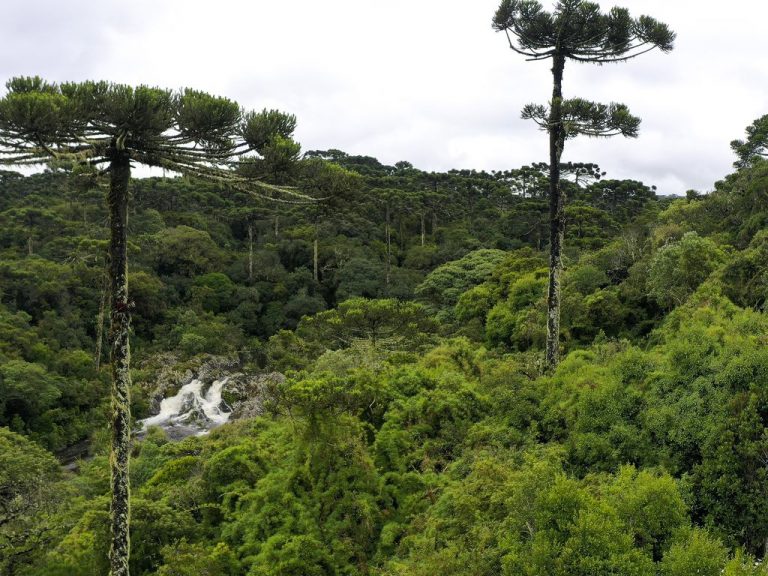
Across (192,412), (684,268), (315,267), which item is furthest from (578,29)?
(315,267)

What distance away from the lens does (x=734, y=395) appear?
7.11 meters

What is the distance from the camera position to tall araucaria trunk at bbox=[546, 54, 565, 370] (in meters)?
12.0

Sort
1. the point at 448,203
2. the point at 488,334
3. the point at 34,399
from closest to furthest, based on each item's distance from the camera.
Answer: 1. the point at 488,334
2. the point at 34,399
3. the point at 448,203

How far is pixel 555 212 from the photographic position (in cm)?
1218

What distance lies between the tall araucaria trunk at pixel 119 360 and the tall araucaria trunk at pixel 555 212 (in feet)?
28.7

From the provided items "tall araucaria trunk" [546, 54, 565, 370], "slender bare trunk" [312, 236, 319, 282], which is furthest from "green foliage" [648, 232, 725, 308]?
"slender bare trunk" [312, 236, 319, 282]

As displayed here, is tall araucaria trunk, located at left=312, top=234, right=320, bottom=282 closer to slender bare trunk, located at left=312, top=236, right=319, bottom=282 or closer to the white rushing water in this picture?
slender bare trunk, located at left=312, top=236, right=319, bottom=282

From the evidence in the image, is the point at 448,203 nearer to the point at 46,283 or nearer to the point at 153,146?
the point at 46,283

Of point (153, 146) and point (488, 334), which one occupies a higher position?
point (153, 146)

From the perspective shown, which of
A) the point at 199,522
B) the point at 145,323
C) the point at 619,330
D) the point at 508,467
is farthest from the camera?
the point at 145,323

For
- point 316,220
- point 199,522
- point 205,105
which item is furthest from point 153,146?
point 316,220

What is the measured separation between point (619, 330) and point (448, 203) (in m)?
38.6

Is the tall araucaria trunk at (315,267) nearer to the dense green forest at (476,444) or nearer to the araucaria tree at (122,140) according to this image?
the dense green forest at (476,444)

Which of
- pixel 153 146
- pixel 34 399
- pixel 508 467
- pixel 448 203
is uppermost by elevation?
pixel 448 203
